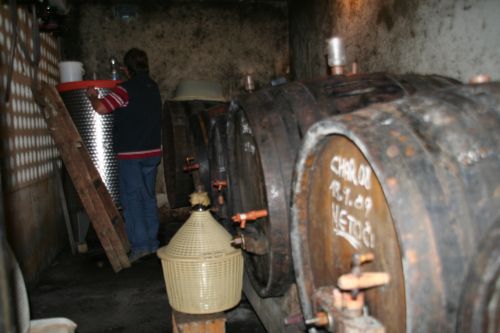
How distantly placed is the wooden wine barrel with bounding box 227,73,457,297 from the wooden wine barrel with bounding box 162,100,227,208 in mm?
1702

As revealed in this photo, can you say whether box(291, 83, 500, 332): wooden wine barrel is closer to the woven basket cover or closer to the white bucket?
the woven basket cover

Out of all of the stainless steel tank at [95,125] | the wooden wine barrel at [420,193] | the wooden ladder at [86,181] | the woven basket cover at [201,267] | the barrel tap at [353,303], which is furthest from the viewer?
the stainless steel tank at [95,125]

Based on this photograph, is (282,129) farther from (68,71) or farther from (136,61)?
(68,71)

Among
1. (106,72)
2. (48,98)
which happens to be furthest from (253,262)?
(106,72)

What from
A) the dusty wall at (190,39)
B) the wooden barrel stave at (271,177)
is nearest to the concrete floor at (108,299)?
the wooden barrel stave at (271,177)

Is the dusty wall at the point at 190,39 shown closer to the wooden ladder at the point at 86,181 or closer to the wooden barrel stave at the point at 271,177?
the wooden ladder at the point at 86,181

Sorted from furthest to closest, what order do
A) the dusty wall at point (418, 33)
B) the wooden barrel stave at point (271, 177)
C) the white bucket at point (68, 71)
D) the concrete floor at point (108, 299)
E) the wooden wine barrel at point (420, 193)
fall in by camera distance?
the white bucket at point (68, 71) < the concrete floor at point (108, 299) < the dusty wall at point (418, 33) < the wooden barrel stave at point (271, 177) < the wooden wine barrel at point (420, 193)

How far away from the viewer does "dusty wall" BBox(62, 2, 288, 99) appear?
685 centimetres

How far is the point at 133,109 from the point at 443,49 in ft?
10.1

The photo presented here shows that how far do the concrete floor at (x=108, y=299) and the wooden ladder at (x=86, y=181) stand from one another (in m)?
0.28

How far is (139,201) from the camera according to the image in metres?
4.91

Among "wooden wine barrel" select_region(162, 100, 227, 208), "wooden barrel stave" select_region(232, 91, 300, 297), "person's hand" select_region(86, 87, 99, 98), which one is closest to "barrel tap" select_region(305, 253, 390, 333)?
"wooden barrel stave" select_region(232, 91, 300, 297)

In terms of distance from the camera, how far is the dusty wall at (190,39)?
6852mm

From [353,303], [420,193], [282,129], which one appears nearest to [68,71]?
[282,129]
